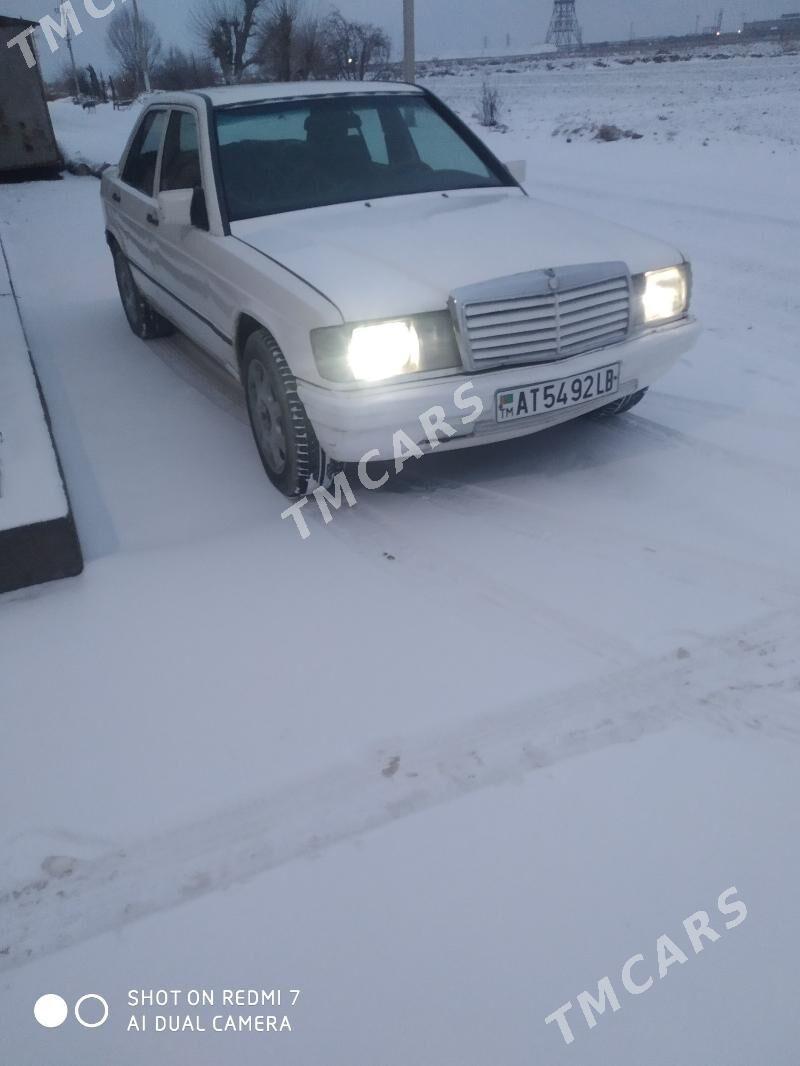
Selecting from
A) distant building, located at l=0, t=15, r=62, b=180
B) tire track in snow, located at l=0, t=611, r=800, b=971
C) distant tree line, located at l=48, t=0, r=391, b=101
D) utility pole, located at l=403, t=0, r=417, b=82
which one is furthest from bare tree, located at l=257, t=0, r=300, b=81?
tire track in snow, located at l=0, t=611, r=800, b=971

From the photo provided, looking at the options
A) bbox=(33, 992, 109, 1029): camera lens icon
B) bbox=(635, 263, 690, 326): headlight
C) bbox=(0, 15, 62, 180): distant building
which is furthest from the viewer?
bbox=(0, 15, 62, 180): distant building

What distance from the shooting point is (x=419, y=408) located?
313 cm

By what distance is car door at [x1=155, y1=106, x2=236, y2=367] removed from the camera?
4.04 metres

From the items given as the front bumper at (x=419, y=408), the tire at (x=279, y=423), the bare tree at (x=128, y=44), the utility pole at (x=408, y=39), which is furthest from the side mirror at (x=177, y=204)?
the bare tree at (x=128, y=44)

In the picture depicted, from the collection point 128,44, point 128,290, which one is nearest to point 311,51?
point 128,44

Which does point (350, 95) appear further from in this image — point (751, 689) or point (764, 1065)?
point (764, 1065)

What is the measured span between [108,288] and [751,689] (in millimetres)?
7177

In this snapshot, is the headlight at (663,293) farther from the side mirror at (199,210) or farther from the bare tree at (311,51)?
the bare tree at (311,51)

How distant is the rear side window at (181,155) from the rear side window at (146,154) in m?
0.24

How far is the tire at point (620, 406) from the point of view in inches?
163

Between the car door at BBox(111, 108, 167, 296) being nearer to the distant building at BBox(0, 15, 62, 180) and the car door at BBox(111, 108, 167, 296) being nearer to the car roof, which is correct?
the car roof

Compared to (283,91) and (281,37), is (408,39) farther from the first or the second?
(281,37)

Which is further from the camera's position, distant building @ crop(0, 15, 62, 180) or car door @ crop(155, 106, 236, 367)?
distant building @ crop(0, 15, 62, 180)

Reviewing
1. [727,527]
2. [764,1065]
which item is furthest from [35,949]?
[727,527]
